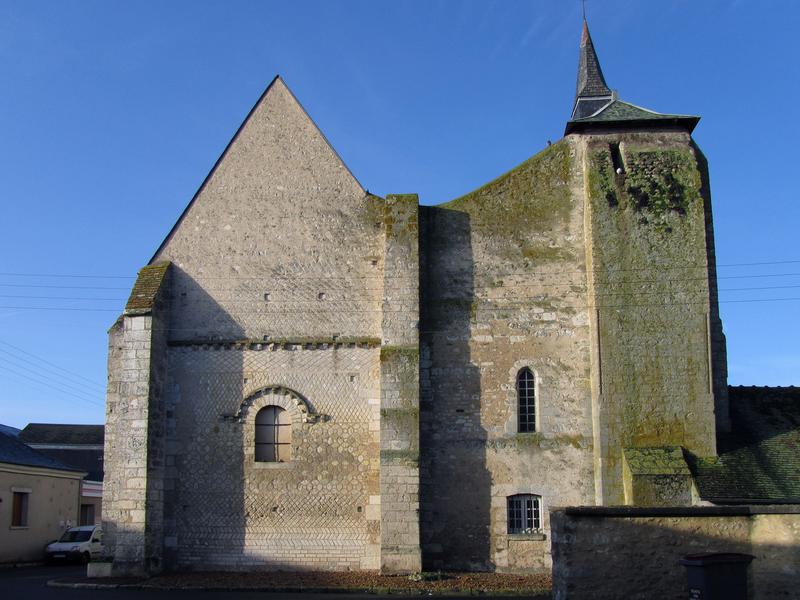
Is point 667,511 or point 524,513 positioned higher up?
point 667,511

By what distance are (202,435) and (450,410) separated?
6.14 meters

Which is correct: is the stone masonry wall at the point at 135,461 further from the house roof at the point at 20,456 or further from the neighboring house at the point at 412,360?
the house roof at the point at 20,456

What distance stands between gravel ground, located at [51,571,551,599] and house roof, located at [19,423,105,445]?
32.1m

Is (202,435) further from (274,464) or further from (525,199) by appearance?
(525,199)

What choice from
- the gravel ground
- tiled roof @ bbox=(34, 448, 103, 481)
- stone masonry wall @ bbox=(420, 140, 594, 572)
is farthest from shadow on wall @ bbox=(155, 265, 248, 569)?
tiled roof @ bbox=(34, 448, 103, 481)

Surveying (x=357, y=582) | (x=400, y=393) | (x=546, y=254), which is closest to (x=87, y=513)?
(x=357, y=582)

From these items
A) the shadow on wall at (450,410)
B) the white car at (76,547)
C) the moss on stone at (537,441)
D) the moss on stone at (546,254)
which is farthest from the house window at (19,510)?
the moss on stone at (546,254)

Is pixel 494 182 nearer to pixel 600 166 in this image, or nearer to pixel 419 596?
pixel 600 166

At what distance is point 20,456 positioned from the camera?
29109mm

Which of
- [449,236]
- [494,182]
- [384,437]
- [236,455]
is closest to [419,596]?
[384,437]

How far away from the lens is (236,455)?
2030 centimetres

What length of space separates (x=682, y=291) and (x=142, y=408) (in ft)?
42.9

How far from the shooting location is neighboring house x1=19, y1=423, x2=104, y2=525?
154ft

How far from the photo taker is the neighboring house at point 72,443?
46.8m
